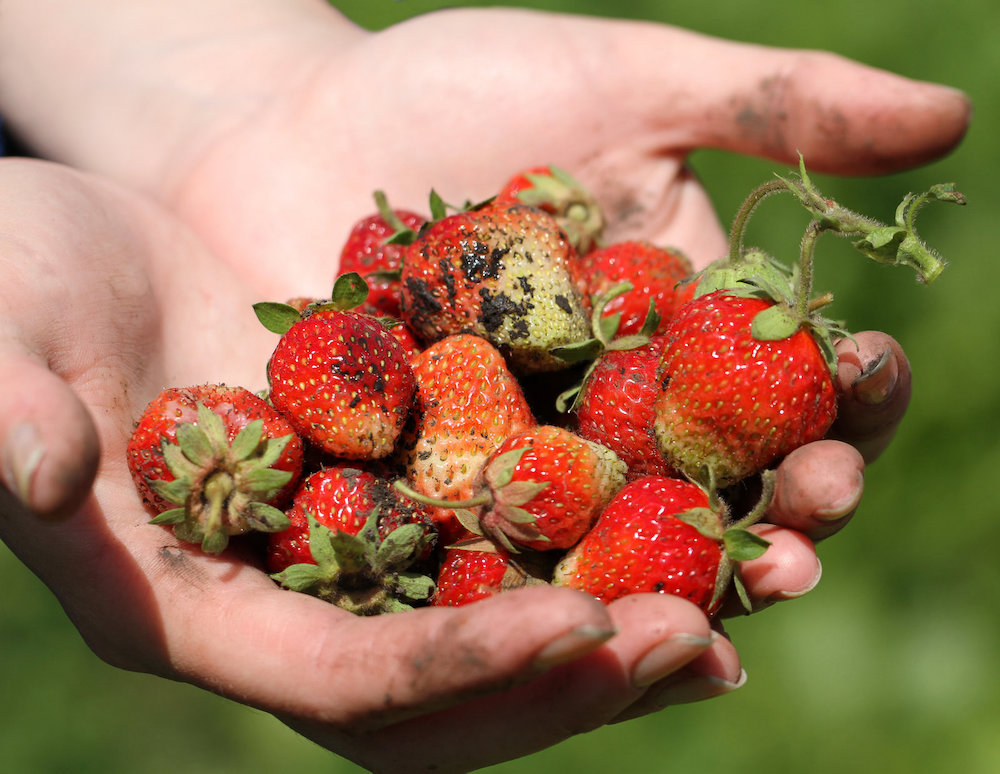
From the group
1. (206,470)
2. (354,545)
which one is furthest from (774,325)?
(206,470)

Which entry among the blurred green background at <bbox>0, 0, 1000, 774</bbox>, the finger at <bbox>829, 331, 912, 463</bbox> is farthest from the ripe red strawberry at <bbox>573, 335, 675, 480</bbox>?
the blurred green background at <bbox>0, 0, 1000, 774</bbox>

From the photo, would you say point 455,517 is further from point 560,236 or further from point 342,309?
point 560,236

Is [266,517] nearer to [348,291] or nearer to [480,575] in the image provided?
[480,575]

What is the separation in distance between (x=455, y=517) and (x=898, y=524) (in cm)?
207

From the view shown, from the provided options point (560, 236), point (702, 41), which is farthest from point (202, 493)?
point (702, 41)

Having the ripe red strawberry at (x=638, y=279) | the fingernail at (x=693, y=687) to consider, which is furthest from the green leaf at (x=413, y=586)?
the ripe red strawberry at (x=638, y=279)

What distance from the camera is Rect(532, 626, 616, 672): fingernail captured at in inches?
51.3

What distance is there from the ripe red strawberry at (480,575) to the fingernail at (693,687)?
341 mm

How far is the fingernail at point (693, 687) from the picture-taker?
5.29 ft

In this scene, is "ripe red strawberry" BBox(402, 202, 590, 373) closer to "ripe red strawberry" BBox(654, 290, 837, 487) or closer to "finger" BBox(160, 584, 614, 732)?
"ripe red strawberry" BBox(654, 290, 837, 487)

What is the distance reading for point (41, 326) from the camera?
171cm

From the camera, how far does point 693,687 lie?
1.63 m

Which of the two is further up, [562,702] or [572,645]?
[572,645]

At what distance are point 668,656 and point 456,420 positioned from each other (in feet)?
2.44
